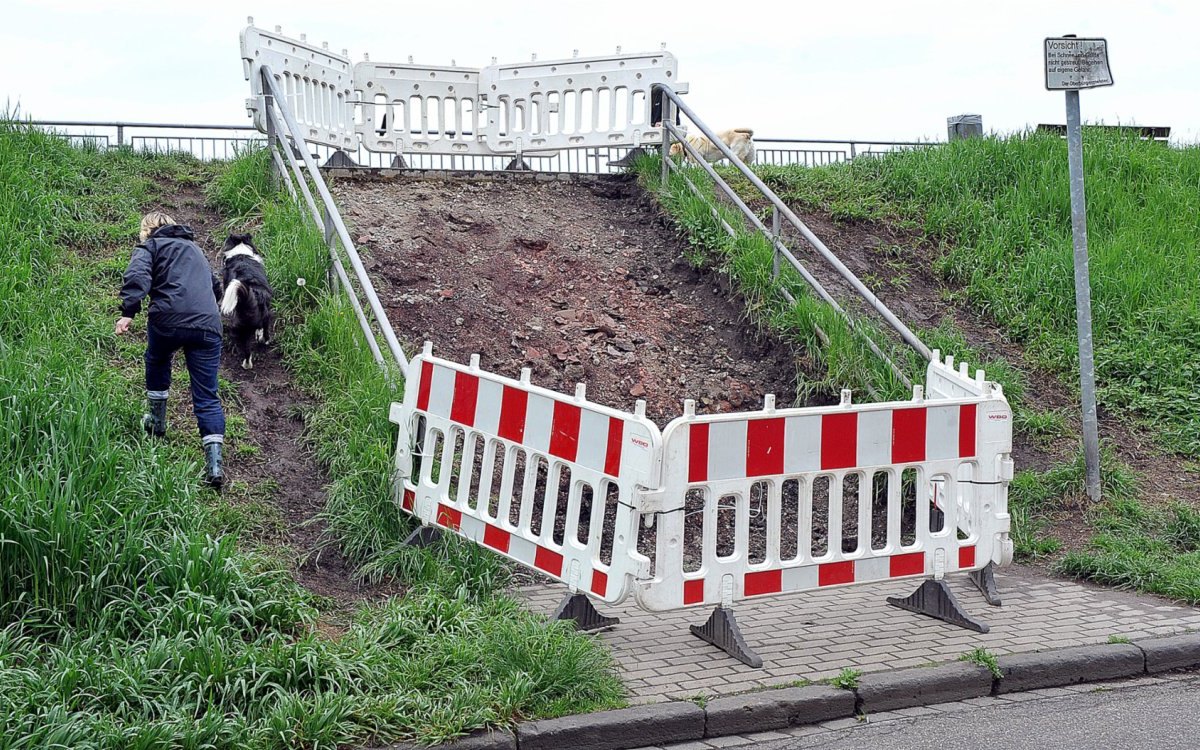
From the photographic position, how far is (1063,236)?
1284cm

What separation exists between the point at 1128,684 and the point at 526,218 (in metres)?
8.35

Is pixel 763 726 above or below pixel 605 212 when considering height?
below

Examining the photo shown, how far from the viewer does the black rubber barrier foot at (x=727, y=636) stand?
19.1ft

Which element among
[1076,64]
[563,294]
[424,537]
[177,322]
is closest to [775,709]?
[424,537]

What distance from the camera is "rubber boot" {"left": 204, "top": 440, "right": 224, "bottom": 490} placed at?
7.44m

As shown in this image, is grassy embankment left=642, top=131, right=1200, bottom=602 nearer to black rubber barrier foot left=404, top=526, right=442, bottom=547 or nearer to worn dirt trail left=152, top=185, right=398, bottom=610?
black rubber barrier foot left=404, top=526, right=442, bottom=547

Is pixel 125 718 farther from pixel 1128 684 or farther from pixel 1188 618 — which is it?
pixel 1188 618

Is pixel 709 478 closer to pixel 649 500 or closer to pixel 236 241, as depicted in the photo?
pixel 649 500

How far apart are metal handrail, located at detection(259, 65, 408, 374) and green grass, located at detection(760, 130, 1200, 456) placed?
227 inches

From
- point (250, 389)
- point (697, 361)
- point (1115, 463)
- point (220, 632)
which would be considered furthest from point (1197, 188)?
point (220, 632)

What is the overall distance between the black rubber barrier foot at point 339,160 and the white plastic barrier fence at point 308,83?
109 millimetres

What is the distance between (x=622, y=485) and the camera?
5707 millimetres

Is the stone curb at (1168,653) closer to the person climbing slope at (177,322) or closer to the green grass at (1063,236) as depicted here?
the green grass at (1063,236)

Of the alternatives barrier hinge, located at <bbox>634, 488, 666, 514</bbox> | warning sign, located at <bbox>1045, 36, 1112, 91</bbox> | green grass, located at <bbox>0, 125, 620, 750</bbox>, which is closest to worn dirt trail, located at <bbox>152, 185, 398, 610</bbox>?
green grass, located at <bbox>0, 125, 620, 750</bbox>
